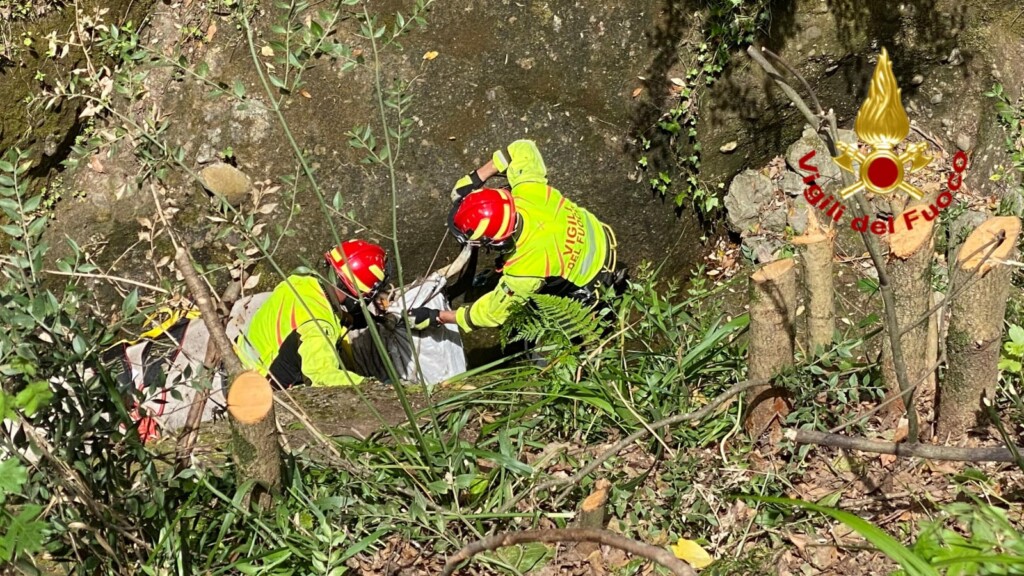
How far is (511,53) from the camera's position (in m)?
6.28

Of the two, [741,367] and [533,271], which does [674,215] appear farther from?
[741,367]

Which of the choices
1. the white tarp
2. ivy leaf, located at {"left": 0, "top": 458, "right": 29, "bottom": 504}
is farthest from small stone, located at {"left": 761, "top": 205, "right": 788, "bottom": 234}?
ivy leaf, located at {"left": 0, "top": 458, "right": 29, "bottom": 504}

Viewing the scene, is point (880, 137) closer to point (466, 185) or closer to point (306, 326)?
point (306, 326)

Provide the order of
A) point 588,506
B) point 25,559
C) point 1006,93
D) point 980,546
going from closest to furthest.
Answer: point 980,546, point 25,559, point 588,506, point 1006,93

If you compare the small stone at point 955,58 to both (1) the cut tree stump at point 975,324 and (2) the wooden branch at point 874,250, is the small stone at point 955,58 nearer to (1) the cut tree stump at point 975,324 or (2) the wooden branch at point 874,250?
(1) the cut tree stump at point 975,324

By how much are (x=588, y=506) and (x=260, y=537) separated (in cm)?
106

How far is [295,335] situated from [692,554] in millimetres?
3040

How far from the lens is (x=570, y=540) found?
97.0 inches

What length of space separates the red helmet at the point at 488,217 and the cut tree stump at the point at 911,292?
2.66 meters

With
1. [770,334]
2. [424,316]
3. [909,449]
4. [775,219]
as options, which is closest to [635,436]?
[770,334]

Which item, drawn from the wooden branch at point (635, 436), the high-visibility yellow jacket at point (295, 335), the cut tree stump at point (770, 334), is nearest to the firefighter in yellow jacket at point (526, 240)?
the high-visibility yellow jacket at point (295, 335)

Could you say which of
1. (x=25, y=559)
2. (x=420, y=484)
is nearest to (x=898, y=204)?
(x=420, y=484)

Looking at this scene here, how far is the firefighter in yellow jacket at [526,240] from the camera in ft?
17.4

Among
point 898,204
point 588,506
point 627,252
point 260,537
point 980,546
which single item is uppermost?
point 898,204
